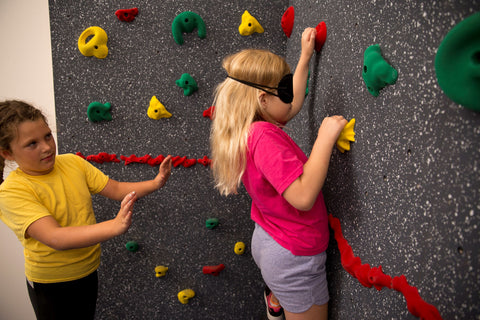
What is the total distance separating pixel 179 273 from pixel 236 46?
939 mm

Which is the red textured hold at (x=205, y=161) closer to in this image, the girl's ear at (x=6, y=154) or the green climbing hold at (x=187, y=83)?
the green climbing hold at (x=187, y=83)

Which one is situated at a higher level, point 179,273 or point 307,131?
point 307,131

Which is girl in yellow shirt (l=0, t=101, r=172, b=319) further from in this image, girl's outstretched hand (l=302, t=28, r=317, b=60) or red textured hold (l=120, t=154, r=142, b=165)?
girl's outstretched hand (l=302, t=28, r=317, b=60)

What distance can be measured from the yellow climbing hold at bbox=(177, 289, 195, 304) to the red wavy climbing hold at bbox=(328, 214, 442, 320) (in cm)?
72

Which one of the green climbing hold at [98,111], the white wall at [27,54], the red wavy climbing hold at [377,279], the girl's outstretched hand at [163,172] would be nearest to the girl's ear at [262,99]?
the red wavy climbing hold at [377,279]

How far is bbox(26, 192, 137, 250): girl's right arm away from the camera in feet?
2.44

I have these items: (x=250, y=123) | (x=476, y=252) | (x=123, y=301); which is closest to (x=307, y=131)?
(x=250, y=123)

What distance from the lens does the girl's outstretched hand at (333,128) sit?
2.05 ft

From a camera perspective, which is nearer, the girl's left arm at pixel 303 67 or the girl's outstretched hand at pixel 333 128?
the girl's outstretched hand at pixel 333 128

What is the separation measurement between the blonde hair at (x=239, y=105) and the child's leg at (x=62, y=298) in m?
0.58

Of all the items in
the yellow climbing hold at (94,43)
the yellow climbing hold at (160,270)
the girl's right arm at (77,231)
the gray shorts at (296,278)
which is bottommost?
the yellow climbing hold at (160,270)

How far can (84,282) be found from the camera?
2.99ft

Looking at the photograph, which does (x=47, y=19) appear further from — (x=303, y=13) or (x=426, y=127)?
(x=426, y=127)

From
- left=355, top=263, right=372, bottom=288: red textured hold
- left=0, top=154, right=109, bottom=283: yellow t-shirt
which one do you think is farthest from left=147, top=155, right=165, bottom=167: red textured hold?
left=355, top=263, right=372, bottom=288: red textured hold
